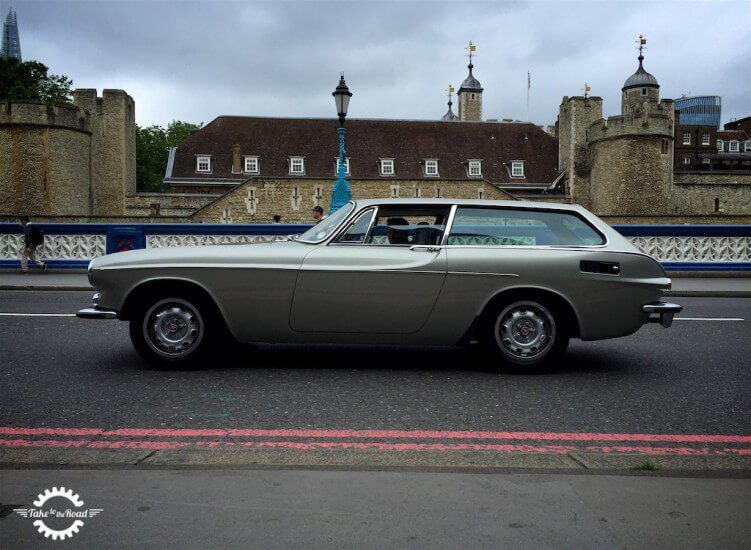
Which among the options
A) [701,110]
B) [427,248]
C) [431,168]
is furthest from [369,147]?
[701,110]

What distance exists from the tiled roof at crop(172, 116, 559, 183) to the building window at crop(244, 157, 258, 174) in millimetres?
568

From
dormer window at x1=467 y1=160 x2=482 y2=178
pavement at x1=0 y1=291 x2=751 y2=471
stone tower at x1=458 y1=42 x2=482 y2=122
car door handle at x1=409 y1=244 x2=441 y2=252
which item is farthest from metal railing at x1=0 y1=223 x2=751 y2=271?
stone tower at x1=458 y1=42 x2=482 y2=122

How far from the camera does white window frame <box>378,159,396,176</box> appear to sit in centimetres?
5900

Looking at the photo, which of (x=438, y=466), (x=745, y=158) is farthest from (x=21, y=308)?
(x=745, y=158)

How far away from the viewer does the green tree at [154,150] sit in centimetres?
7625

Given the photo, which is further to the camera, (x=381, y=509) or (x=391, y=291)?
(x=391, y=291)

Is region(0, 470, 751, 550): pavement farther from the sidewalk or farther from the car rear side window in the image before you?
the sidewalk

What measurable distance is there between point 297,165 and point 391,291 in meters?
54.5

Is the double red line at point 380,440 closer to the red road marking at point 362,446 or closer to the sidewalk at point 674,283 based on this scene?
the red road marking at point 362,446

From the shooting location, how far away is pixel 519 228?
6125 mm

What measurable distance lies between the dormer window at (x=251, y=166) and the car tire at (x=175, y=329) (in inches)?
2144

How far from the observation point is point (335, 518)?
2.98 metres

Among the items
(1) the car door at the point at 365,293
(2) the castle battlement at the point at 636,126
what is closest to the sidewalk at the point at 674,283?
(1) the car door at the point at 365,293

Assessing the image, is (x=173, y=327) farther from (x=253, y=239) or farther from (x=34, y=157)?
(x=34, y=157)
